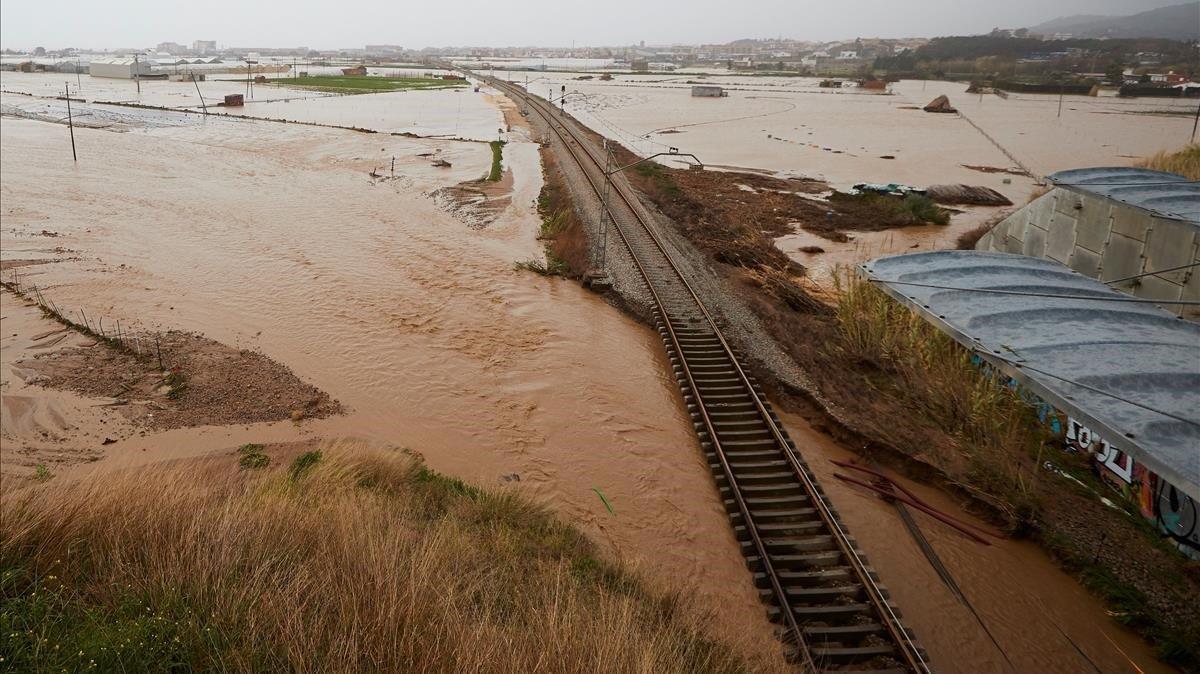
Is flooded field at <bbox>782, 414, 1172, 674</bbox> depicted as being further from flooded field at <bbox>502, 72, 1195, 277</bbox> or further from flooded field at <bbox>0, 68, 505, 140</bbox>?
flooded field at <bbox>0, 68, 505, 140</bbox>

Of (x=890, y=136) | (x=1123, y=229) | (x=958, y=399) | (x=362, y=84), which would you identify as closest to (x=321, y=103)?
(x=362, y=84)

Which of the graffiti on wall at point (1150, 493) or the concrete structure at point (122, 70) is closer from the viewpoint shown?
the graffiti on wall at point (1150, 493)

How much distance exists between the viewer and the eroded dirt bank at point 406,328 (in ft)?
37.3

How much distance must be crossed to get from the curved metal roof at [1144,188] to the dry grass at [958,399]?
5.42 metres

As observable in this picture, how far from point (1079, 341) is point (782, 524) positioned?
5.39 m

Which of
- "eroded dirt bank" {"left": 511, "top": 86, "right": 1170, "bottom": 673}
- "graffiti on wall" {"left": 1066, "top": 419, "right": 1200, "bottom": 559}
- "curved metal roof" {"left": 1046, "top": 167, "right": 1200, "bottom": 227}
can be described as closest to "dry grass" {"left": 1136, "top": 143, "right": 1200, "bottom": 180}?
"curved metal roof" {"left": 1046, "top": 167, "right": 1200, "bottom": 227}

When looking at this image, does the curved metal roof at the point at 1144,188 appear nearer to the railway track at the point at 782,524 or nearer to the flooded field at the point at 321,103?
the railway track at the point at 782,524

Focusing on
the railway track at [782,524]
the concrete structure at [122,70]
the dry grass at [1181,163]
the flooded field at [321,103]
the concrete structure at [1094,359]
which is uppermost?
the concrete structure at [122,70]

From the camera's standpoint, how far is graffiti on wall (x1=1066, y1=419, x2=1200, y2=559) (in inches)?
364

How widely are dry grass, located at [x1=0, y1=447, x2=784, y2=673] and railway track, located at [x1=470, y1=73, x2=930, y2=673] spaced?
0.92m

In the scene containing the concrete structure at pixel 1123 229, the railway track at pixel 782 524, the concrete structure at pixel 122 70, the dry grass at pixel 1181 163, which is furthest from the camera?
the concrete structure at pixel 122 70

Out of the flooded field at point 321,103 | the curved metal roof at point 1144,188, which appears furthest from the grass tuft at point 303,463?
the flooded field at point 321,103

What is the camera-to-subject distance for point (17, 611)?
17.9ft

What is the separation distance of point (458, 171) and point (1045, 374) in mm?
33040
